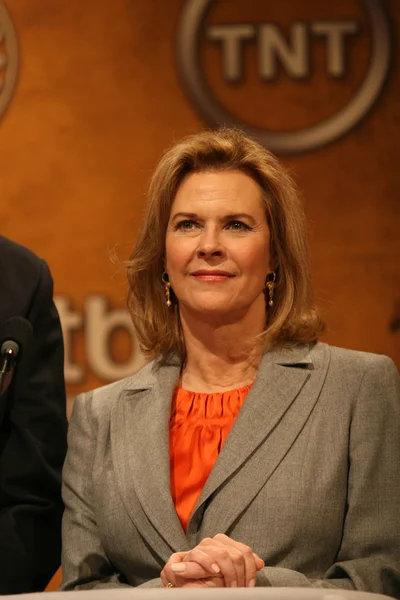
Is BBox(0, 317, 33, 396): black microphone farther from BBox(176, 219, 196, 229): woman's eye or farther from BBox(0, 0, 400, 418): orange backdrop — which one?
BBox(0, 0, 400, 418): orange backdrop

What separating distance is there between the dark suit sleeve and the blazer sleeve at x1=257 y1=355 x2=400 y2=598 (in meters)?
0.64

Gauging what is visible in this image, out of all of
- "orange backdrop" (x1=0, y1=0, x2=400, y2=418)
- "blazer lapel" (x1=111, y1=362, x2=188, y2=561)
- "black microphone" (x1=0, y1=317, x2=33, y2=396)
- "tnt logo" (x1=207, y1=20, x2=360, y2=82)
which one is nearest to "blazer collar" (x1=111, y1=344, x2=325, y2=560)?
"blazer lapel" (x1=111, y1=362, x2=188, y2=561)

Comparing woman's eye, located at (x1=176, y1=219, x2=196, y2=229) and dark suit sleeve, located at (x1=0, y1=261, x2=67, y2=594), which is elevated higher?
woman's eye, located at (x1=176, y1=219, x2=196, y2=229)

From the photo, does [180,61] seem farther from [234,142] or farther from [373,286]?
[234,142]

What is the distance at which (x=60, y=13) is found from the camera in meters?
4.01

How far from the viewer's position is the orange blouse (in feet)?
7.61

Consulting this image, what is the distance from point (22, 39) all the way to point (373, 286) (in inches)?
63.3

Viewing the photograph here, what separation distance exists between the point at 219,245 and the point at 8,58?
1.92 meters

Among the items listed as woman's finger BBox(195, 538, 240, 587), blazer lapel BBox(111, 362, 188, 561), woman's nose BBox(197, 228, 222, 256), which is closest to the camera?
woman's finger BBox(195, 538, 240, 587)

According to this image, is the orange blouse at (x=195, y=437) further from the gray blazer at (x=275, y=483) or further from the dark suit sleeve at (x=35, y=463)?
the dark suit sleeve at (x=35, y=463)

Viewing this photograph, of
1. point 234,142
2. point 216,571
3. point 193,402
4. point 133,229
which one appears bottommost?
point 216,571

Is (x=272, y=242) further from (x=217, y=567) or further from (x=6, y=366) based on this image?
(x=217, y=567)

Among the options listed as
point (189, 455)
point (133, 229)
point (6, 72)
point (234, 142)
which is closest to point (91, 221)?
point (133, 229)

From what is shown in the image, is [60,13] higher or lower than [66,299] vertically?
higher
